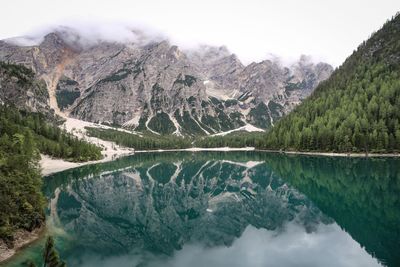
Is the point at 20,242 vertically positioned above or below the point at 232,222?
above

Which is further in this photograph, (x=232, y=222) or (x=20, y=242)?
(x=232, y=222)

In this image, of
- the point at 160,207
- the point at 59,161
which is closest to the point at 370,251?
the point at 160,207

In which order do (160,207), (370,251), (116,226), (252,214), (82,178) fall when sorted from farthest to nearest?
1. (82,178)
2. (160,207)
3. (252,214)
4. (116,226)
5. (370,251)

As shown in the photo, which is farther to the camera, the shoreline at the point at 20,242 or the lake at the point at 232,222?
the lake at the point at 232,222

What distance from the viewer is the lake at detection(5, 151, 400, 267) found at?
44.9 m

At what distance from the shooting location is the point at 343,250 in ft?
152

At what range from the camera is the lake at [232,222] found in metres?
44.9

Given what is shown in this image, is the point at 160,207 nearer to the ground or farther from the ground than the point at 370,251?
nearer to the ground

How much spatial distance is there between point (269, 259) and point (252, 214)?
2896 centimetres

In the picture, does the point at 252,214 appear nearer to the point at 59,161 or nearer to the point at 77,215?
the point at 77,215

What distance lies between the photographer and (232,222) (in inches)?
2621

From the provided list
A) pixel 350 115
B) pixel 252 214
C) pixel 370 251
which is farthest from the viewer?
pixel 350 115

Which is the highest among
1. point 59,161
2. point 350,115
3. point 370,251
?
point 350,115

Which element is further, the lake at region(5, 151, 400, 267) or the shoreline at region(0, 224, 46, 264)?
the lake at region(5, 151, 400, 267)
